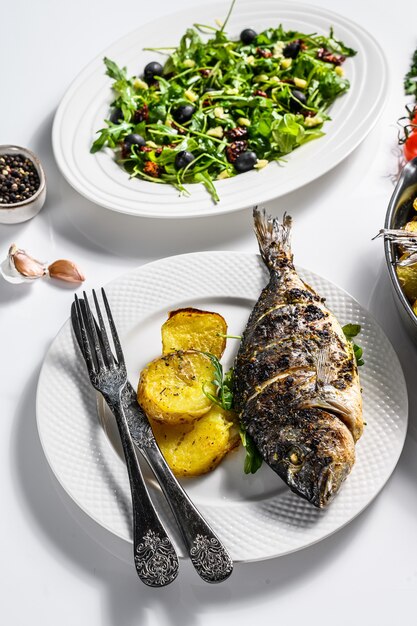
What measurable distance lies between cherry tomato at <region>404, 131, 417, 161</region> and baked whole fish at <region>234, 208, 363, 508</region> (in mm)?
856

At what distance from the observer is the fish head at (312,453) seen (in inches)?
70.9

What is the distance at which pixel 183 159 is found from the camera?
106 inches

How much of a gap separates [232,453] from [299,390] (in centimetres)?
29

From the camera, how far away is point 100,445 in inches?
80.7

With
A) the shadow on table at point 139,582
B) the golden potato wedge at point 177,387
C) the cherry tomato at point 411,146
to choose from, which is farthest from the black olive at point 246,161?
the shadow on table at point 139,582

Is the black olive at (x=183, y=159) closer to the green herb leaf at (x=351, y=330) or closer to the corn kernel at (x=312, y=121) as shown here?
the corn kernel at (x=312, y=121)

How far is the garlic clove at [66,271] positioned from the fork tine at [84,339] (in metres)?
0.28

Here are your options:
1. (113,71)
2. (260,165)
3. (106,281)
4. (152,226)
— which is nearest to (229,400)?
(106,281)

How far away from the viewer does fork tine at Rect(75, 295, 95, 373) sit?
2148 mm

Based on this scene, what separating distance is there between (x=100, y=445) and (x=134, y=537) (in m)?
0.33

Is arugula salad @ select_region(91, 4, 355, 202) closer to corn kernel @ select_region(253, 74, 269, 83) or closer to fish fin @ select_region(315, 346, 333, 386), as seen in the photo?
corn kernel @ select_region(253, 74, 269, 83)

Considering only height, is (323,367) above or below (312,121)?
below

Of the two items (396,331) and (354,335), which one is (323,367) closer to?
(354,335)

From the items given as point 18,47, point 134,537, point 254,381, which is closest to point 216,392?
point 254,381
